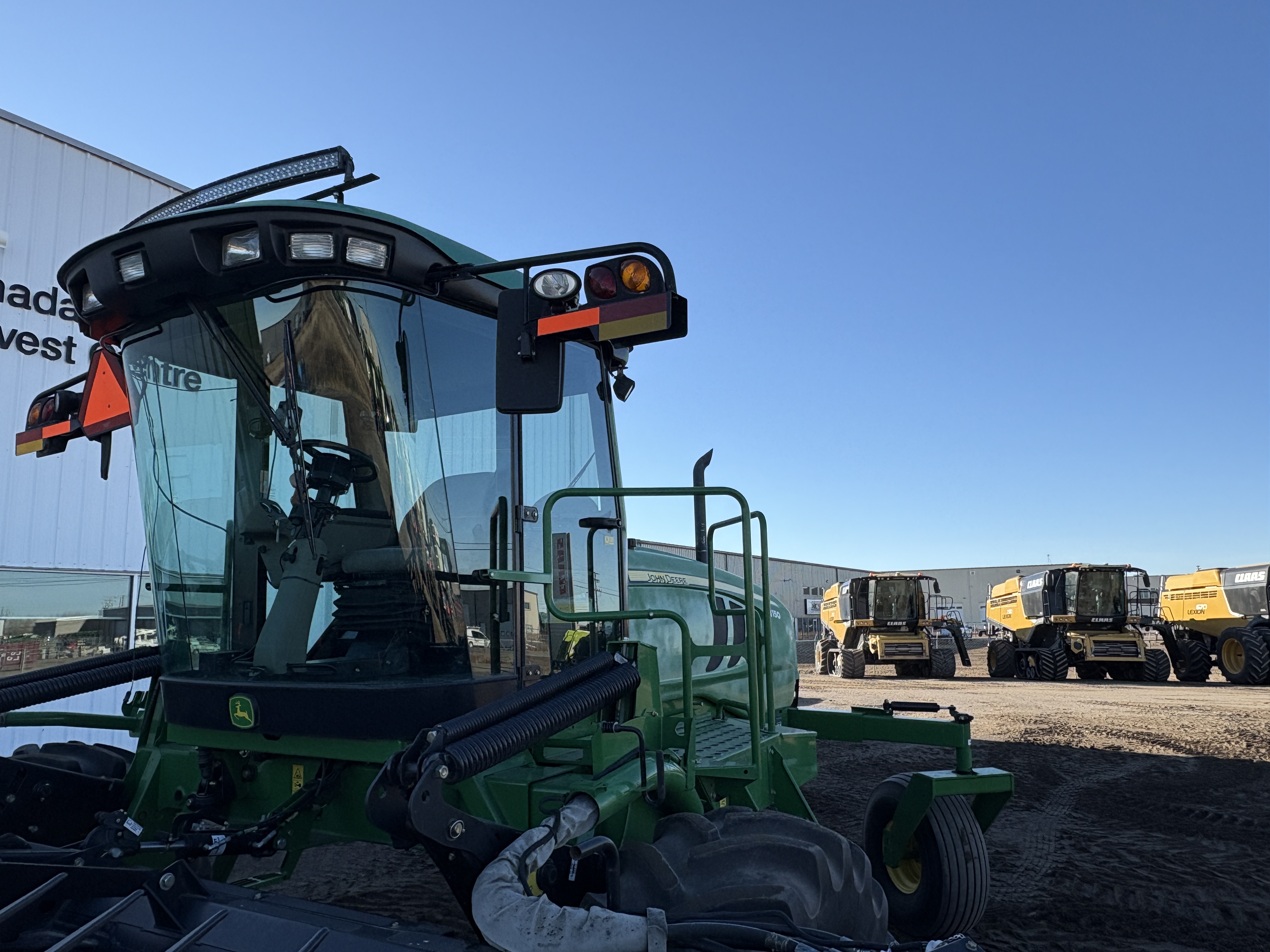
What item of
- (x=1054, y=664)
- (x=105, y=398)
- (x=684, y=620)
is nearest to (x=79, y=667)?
(x=105, y=398)

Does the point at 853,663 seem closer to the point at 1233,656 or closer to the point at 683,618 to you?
the point at 1233,656

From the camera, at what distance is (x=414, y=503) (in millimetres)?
3143

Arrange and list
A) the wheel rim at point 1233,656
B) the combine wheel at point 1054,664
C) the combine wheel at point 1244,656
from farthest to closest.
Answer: the combine wheel at point 1054,664 < the wheel rim at point 1233,656 < the combine wheel at point 1244,656

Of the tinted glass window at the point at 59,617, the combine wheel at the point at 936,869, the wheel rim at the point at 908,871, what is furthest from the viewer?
the tinted glass window at the point at 59,617

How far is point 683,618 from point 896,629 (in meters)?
22.7

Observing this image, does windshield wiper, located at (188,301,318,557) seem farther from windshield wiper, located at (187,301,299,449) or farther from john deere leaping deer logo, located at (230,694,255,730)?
john deere leaping deer logo, located at (230,694,255,730)

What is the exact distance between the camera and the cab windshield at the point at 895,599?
81.5 feet

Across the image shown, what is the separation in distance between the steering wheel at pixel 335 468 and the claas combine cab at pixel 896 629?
21.9 metres

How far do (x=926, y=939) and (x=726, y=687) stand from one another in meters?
1.61

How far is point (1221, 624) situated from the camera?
21.9 metres

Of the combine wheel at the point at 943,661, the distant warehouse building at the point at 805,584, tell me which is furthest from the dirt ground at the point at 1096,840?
the distant warehouse building at the point at 805,584

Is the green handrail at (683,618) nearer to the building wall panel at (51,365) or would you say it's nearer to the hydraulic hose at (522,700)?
the hydraulic hose at (522,700)

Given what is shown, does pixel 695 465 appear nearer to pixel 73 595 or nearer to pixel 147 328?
pixel 147 328

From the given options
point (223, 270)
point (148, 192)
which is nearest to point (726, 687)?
point (223, 270)
